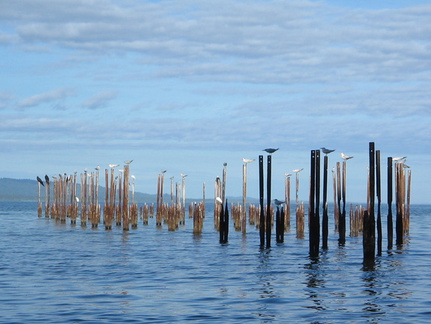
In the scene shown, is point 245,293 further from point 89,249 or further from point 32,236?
point 32,236

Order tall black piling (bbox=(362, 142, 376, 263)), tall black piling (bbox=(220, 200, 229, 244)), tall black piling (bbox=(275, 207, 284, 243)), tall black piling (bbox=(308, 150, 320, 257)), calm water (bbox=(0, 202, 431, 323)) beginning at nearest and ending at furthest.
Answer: calm water (bbox=(0, 202, 431, 323))
tall black piling (bbox=(362, 142, 376, 263))
tall black piling (bbox=(308, 150, 320, 257))
tall black piling (bbox=(275, 207, 284, 243))
tall black piling (bbox=(220, 200, 229, 244))

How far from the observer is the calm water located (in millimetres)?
17766

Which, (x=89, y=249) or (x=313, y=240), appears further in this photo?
(x=89, y=249)

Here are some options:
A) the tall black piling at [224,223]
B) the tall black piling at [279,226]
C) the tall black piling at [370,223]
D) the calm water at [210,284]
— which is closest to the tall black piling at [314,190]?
the calm water at [210,284]

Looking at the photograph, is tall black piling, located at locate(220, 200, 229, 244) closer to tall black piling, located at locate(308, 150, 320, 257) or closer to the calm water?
the calm water

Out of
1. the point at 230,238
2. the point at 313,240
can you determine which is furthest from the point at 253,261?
the point at 230,238

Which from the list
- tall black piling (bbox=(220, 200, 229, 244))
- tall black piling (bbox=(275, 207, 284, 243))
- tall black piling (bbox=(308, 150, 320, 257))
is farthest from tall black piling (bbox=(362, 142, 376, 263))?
tall black piling (bbox=(220, 200, 229, 244))

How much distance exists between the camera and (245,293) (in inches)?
822

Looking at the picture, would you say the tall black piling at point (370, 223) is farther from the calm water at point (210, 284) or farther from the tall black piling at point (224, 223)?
the tall black piling at point (224, 223)

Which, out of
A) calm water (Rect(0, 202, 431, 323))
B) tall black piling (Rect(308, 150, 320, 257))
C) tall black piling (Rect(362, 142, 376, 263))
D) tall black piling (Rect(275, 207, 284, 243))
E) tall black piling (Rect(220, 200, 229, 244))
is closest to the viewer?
calm water (Rect(0, 202, 431, 323))

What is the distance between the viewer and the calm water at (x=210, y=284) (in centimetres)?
1777

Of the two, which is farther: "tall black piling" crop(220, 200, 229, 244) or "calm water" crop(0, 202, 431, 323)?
"tall black piling" crop(220, 200, 229, 244)

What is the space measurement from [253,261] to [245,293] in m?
8.16

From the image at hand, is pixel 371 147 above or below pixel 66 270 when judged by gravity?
above
